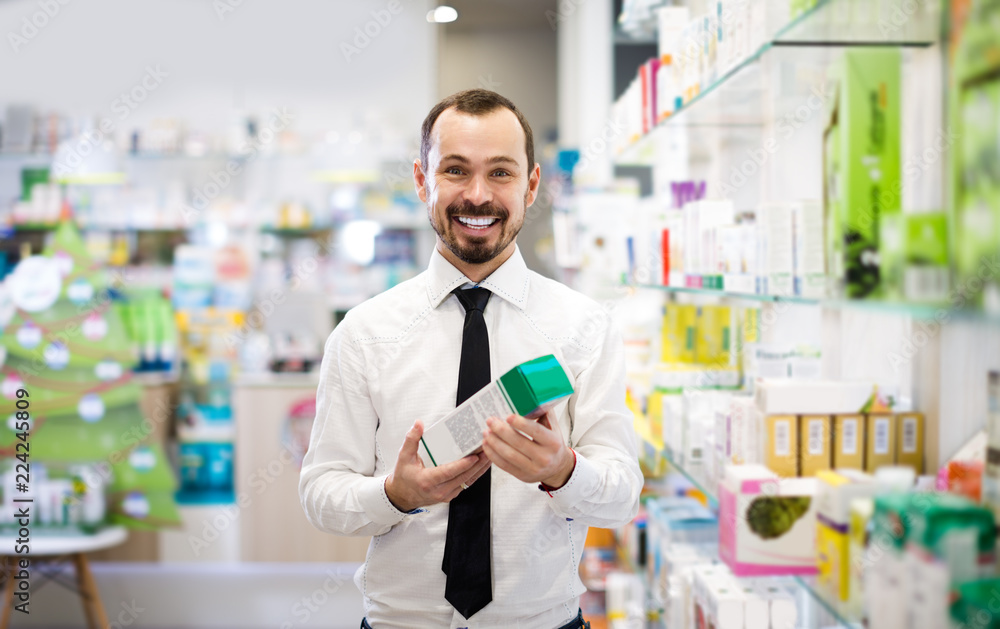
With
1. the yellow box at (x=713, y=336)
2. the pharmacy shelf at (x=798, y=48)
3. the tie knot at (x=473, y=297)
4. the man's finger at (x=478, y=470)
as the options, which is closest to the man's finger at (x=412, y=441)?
the man's finger at (x=478, y=470)

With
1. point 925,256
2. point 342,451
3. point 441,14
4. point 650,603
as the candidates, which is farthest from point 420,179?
point 441,14

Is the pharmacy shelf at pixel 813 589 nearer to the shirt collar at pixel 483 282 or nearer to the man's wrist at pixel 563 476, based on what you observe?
the man's wrist at pixel 563 476

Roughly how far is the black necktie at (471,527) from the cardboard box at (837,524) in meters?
0.61

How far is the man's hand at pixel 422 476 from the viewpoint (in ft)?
4.43

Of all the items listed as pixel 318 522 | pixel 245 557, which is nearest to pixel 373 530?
pixel 318 522

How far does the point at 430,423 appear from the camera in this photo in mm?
1574

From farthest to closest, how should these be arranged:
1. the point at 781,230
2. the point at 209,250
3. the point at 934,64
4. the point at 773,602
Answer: the point at 209,250
the point at 773,602
the point at 781,230
the point at 934,64

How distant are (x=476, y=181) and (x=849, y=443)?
870mm

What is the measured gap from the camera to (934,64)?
4.17ft

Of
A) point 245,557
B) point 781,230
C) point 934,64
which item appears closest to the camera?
point 934,64

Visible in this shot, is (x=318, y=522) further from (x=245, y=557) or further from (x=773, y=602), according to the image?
(x=245, y=557)

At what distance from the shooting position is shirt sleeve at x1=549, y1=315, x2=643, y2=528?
1.47 m

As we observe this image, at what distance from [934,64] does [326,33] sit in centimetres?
550

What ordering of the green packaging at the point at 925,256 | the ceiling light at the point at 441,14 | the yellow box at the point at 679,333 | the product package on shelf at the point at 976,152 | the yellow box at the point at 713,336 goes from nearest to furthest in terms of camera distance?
1. the product package on shelf at the point at 976,152
2. the green packaging at the point at 925,256
3. the yellow box at the point at 713,336
4. the yellow box at the point at 679,333
5. the ceiling light at the point at 441,14
